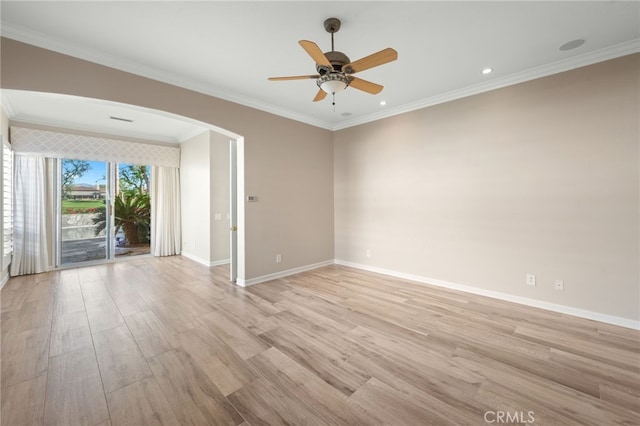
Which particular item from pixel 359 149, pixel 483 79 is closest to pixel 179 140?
pixel 359 149

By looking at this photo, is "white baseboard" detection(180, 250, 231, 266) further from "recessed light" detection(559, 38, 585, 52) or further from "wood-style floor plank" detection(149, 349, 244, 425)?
"recessed light" detection(559, 38, 585, 52)

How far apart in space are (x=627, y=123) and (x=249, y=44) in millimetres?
4084

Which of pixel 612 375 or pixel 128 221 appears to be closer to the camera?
pixel 612 375

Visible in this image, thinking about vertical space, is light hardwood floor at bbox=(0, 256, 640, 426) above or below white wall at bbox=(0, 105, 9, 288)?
below

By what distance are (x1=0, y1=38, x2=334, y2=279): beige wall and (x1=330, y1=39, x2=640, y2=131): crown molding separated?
1.74 m

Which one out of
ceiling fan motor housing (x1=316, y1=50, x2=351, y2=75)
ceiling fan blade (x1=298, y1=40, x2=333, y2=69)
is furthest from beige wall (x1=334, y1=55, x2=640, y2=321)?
ceiling fan blade (x1=298, y1=40, x2=333, y2=69)

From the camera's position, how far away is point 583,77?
2.84 m

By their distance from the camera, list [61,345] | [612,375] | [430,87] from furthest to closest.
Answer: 1. [430,87]
2. [61,345]
3. [612,375]

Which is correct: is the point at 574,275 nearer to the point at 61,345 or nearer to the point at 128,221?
the point at 61,345

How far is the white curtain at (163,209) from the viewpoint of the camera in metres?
6.25

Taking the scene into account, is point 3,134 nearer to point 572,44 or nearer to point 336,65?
point 336,65

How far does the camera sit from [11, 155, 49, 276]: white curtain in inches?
178

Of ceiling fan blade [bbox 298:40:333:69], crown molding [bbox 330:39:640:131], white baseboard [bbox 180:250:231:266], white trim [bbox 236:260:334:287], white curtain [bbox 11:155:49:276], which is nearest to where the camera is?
ceiling fan blade [bbox 298:40:333:69]

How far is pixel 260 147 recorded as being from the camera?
419 centimetres
